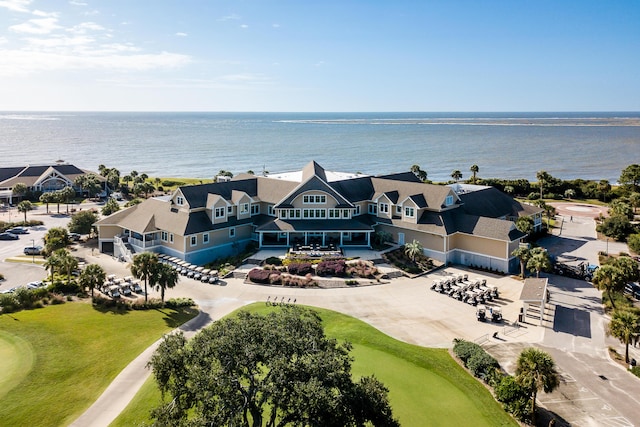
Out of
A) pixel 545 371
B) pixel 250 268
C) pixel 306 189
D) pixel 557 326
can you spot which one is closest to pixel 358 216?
pixel 306 189

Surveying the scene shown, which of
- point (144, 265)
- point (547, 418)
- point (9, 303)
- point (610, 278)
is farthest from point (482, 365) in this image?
point (9, 303)

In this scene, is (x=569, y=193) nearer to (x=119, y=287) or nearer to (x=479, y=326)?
(x=479, y=326)

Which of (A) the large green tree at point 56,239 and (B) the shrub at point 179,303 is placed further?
(A) the large green tree at point 56,239

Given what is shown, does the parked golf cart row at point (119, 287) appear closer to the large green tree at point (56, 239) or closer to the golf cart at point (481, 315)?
the large green tree at point (56, 239)

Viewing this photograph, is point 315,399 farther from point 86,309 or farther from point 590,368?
point 86,309

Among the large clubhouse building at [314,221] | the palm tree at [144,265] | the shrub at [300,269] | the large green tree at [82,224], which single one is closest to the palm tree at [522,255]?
the large clubhouse building at [314,221]
